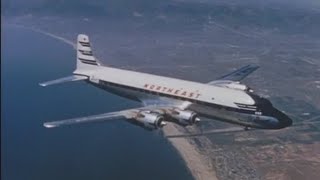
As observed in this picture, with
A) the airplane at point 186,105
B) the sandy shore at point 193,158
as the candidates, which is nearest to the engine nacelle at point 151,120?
the airplane at point 186,105

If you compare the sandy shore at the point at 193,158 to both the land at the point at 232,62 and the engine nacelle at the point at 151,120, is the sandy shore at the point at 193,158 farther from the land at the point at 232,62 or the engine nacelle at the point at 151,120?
the engine nacelle at the point at 151,120

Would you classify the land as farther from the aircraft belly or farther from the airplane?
the aircraft belly

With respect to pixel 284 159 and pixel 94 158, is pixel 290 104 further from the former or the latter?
pixel 94 158

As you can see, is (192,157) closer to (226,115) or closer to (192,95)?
(192,95)

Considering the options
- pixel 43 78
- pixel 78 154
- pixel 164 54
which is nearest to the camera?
pixel 78 154

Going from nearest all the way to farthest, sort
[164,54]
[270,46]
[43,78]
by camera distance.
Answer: [43,78] → [164,54] → [270,46]

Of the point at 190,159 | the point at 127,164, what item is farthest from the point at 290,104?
the point at 127,164

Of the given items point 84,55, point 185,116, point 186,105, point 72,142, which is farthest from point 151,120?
point 72,142

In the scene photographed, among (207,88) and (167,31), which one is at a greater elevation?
(207,88)
